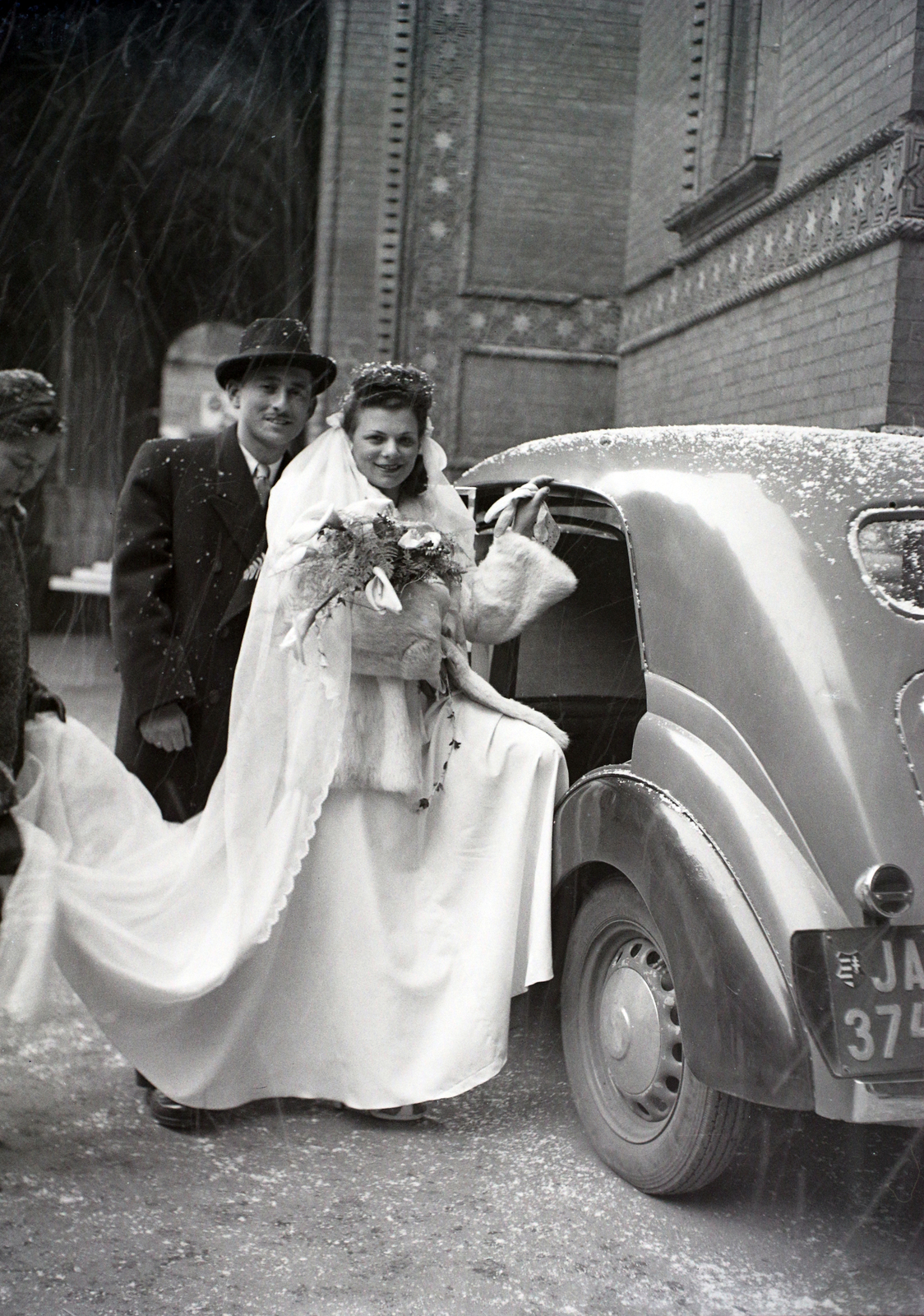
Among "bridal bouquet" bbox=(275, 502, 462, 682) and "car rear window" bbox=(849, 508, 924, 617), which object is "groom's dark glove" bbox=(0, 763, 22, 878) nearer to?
"bridal bouquet" bbox=(275, 502, 462, 682)

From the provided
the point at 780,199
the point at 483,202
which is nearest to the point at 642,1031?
the point at 780,199

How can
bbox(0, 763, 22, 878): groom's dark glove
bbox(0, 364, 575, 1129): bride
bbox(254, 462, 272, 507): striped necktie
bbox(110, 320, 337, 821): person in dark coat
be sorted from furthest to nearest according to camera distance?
bbox(254, 462, 272, 507): striped necktie < bbox(110, 320, 337, 821): person in dark coat < bbox(0, 364, 575, 1129): bride < bbox(0, 763, 22, 878): groom's dark glove

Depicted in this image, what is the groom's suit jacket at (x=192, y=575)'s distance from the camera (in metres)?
3.84

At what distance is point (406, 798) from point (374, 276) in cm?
810

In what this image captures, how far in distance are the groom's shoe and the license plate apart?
1.78m

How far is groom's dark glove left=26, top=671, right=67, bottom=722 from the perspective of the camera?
3.35 m

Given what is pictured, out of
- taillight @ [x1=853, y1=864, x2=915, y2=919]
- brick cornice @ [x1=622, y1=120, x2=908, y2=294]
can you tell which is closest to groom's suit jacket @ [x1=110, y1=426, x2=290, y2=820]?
taillight @ [x1=853, y1=864, x2=915, y2=919]

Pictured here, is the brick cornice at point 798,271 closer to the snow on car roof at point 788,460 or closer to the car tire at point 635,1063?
the snow on car roof at point 788,460

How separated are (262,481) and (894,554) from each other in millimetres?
2036

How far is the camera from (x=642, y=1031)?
3006 mm

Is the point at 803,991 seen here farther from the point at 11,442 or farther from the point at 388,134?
the point at 388,134

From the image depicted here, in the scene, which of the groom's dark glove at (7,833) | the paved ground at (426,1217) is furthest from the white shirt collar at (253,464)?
the paved ground at (426,1217)

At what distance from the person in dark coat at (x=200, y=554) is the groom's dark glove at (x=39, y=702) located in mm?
385

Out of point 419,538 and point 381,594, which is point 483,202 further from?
point 381,594
